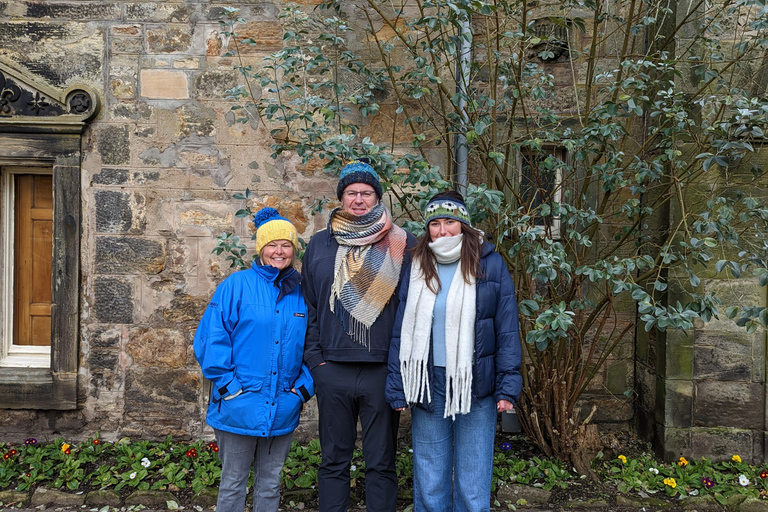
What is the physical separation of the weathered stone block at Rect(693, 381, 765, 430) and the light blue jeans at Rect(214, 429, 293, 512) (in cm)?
298

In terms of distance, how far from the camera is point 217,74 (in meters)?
4.39

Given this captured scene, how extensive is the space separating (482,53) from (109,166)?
295 centimetres

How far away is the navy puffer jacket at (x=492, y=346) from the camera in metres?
2.78

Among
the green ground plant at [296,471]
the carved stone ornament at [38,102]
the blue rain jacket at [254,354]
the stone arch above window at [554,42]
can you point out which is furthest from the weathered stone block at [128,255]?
the stone arch above window at [554,42]

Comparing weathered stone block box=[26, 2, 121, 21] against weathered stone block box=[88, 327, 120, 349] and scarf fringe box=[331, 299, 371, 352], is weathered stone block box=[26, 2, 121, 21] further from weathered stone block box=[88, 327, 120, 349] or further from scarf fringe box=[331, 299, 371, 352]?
scarf fringe box=[331, 299, 371, 352]

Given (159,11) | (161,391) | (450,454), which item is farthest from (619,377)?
(159,11)

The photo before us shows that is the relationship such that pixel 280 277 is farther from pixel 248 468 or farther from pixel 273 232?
pixel 248 468

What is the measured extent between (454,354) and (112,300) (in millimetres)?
2961

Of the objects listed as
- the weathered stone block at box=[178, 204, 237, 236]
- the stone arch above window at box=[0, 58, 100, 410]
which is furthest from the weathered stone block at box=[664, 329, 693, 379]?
the stone arch above window at box=[0, 58, 100, 410]

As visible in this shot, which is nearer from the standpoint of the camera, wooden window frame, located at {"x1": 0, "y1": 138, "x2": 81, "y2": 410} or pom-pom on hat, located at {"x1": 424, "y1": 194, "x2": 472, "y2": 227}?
pom-pom on hat, located at {"x1": 424, "y1": 194, "x2": 472, "y2": 227}

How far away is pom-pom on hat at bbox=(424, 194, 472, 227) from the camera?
283cm

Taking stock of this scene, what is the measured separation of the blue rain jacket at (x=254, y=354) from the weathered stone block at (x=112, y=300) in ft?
6.06

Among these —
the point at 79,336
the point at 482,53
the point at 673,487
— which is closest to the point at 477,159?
the point at 482,53

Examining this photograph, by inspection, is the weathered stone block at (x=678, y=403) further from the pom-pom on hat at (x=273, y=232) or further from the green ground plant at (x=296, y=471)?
the pom-pom on hat at (x=273, y=232)
